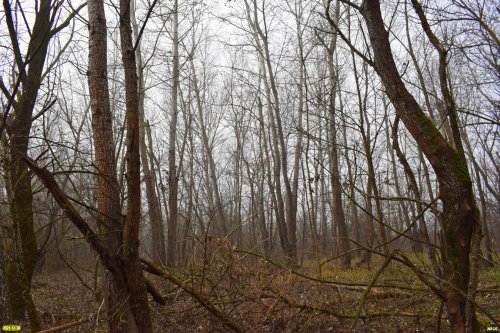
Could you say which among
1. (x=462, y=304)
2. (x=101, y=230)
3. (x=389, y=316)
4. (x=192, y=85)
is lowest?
(x=389, y=316)

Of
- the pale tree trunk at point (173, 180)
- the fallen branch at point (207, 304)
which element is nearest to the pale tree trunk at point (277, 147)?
the pale tree trunk at point (173, 180)

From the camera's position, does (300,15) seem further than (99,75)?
Yes

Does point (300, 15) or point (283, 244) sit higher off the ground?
point (300, 15)

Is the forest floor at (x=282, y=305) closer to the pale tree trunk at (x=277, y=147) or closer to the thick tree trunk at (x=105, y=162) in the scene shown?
the thick tree trunk at (x=105, y=162)

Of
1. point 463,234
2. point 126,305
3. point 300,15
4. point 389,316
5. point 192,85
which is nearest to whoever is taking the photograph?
point 463,234

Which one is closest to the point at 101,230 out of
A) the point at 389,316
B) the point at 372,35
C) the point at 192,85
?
the point at 372,35

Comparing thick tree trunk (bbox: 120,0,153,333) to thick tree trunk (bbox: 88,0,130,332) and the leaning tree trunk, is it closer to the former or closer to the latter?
thick tree trunk (bbox: 88,0,130,332)

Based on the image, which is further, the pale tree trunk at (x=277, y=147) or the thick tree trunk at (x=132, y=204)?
the pale tree trunk at (x=277, y=147)

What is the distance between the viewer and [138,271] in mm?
3479

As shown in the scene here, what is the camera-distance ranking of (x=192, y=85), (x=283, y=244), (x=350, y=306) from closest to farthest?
(x=350, y=306) < (x=283, y=244) < (x=192, y=85)

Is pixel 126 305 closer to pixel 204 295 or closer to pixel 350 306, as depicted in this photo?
pixel 204 295

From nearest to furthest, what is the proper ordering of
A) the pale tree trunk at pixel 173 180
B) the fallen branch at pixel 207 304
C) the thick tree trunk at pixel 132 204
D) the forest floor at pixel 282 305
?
the thick tree trunk at pixel 132 204
the fallen branch at pixel 207 304
the forest floor at pixel 282 305
the pale tree trunk at pixel 173 180

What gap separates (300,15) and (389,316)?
36.5 feet

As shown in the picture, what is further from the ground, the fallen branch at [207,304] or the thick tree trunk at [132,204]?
the thick tree trunk at [132,204]
